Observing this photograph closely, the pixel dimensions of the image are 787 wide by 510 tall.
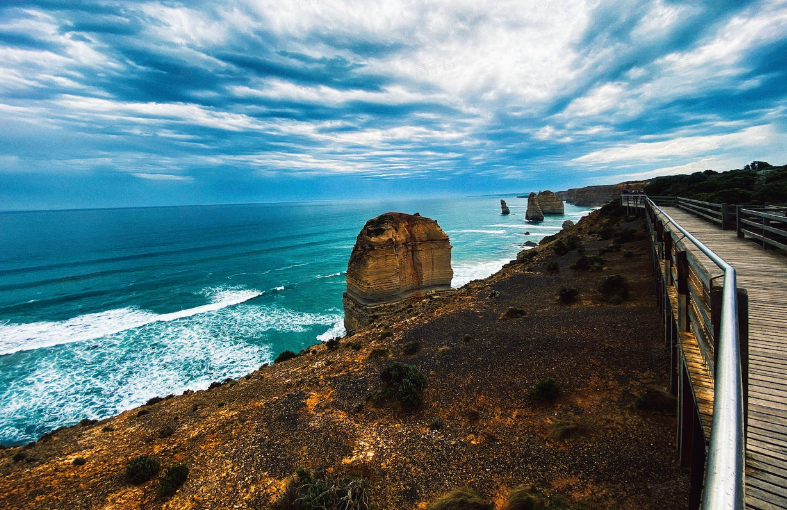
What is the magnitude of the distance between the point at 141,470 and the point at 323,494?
610cm

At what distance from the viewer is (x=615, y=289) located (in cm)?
1797

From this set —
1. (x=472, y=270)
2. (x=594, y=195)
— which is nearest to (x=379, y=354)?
(x=472, y=270)

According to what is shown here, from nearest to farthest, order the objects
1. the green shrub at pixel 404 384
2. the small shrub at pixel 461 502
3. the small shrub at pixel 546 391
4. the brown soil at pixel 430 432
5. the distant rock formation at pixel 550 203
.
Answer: the small shrub at pixel 461 502
the brown soil at pixel 430 432
the small shrub at pixel 546 391
the green shrub at pixel 404 384
the distant rock formation at pixel 550 203

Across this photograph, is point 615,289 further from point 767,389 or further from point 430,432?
point 767,389

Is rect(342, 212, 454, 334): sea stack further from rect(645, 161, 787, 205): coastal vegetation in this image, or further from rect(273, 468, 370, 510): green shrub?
rect(645, 161, 787, 205): coastal vegetation

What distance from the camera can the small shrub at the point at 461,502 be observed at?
6.70 metres

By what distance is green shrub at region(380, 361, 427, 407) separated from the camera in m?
11.2

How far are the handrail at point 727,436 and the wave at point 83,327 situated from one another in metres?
38.0

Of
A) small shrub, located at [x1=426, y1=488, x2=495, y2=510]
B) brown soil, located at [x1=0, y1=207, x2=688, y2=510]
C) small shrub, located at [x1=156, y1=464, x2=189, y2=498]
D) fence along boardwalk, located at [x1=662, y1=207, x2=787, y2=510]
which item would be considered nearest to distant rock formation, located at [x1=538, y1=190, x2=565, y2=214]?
brown soil, located at [x1=0, y1=207, x2=688, y2=510]

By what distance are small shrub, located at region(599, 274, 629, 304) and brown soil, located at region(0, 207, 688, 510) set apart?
0.66 metres

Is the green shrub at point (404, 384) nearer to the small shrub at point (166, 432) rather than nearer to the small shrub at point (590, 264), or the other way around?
the small shrub at point (166, 432)

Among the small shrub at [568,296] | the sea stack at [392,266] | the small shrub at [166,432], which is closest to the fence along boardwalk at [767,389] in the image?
the small shrub at [568,296]

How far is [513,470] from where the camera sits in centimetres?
773

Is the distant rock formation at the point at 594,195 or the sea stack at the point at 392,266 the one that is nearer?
the sea stack at the point at 392,266
